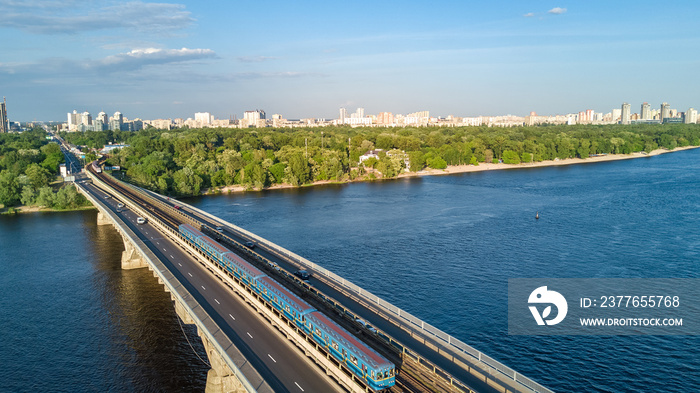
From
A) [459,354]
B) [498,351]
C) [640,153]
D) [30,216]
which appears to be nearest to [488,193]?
[498,351]

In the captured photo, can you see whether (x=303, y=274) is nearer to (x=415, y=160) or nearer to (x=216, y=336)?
(x=216, y=336)

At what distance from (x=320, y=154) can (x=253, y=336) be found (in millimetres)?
107388

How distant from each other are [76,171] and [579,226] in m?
122

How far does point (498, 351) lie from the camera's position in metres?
31.4

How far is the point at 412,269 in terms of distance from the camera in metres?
47.6

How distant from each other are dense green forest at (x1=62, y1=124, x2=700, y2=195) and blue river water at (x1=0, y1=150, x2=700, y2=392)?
53.5ft

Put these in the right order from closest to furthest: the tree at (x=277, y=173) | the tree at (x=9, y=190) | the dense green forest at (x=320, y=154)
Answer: the tree at (x=9, y=190) < the dense green forest at (x=320, y=154) < the tree at (x=277, y=173)

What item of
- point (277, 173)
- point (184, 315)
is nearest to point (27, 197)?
point (277, 173)

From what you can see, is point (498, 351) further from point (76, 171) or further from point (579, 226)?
point (76, 171)

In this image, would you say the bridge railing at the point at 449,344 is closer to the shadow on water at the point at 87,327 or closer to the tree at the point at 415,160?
the shadow on water at the point at 87,327

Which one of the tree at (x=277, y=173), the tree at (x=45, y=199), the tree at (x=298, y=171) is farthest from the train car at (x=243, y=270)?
the tree at (x=277, y=173)

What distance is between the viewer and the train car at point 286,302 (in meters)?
25.6

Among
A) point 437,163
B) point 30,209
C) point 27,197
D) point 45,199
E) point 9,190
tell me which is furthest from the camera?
point 437,163

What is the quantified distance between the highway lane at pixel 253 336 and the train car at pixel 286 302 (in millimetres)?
1309
